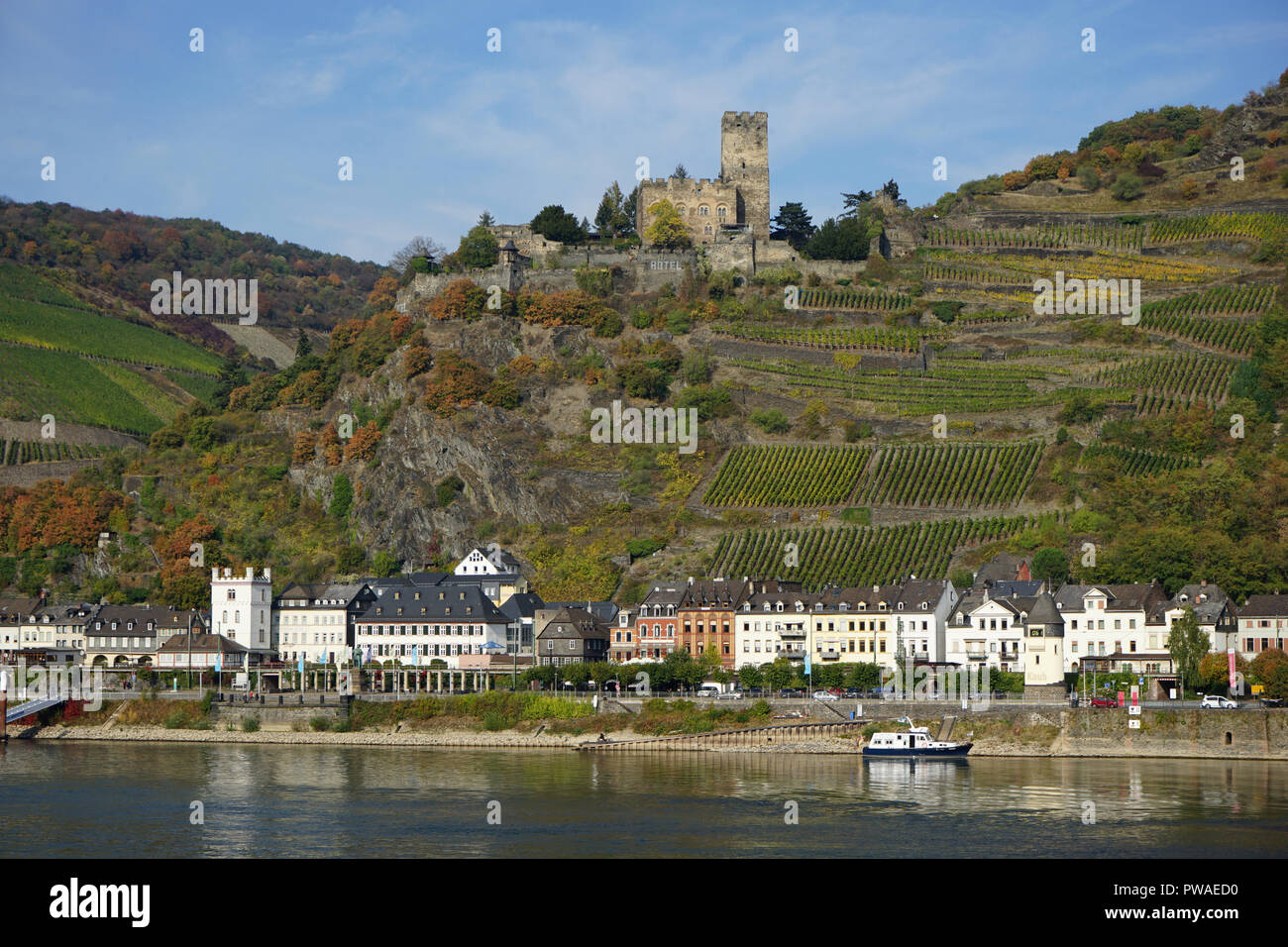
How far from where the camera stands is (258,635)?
89000 millimetres

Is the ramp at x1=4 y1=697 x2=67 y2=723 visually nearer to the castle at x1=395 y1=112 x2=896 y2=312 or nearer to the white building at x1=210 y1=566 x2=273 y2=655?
the white building at x1=210 y1=566 x2=273 y2=655

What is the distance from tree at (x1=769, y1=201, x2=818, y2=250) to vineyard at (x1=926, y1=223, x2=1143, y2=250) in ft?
37.1

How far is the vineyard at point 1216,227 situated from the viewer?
125 m

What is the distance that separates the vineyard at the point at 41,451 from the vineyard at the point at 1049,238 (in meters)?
67.2

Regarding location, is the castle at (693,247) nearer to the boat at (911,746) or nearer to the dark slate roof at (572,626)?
the dark slate roof at (572,626)

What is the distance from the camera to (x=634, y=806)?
4850 centimetres

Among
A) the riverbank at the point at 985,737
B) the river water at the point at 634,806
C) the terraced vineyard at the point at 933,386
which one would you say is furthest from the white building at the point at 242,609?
the terraced vineyard at the point at 933,386

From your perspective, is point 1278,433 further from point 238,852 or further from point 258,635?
point 238,852

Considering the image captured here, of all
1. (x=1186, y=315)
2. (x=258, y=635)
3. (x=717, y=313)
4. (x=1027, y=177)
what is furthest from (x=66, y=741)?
(x=1027, y=177)

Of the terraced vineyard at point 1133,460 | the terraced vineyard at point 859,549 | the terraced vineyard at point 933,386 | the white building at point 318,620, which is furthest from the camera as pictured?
the terraced vineyard at point 933,386

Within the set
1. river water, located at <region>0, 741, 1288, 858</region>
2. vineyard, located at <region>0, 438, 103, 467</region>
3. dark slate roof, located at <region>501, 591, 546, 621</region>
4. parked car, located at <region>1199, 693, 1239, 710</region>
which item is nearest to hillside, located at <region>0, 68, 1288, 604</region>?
vineyard, located at <region>0, 438, 103, 467</region>

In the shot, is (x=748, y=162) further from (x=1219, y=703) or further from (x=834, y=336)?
(x=1219, y=703)

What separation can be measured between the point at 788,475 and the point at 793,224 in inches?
1418

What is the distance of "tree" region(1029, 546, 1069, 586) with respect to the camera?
80688 mm
